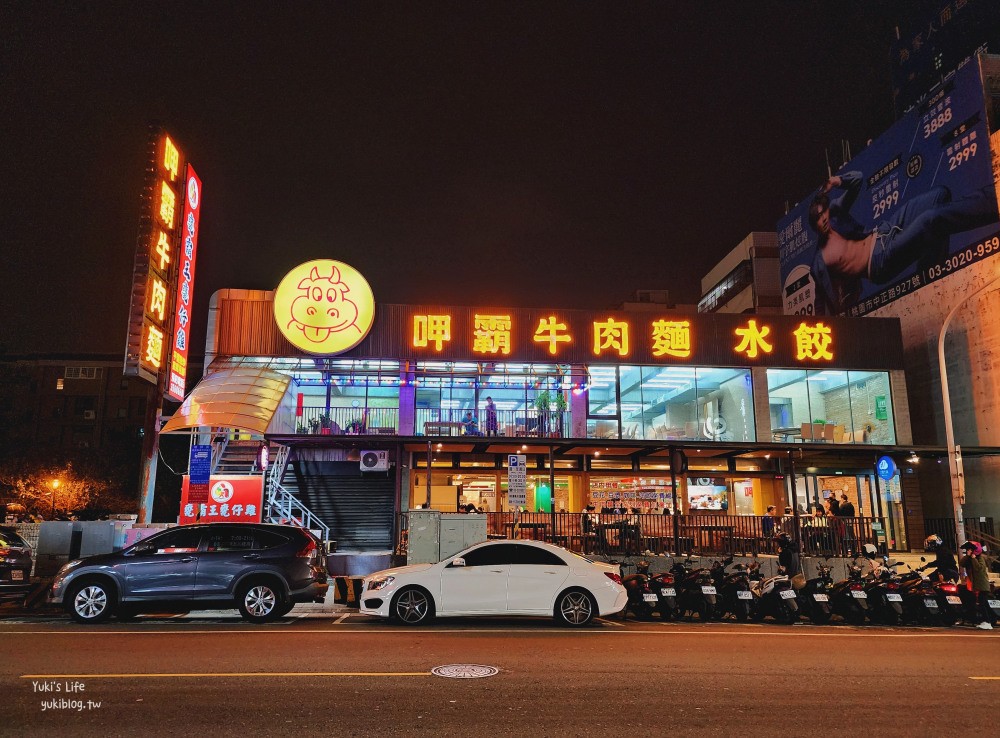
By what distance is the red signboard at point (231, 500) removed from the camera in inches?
764

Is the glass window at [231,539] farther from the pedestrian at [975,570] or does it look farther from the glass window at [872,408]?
the glass window at [872,408]

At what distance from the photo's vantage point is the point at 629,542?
56.6ft

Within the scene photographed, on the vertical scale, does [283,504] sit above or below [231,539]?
above

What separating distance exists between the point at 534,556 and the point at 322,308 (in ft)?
45.5

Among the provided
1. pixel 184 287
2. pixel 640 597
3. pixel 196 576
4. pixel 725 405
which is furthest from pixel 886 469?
pixel 184 287

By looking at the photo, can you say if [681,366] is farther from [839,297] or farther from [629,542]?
[839,297]

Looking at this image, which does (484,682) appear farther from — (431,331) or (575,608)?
(431,331)

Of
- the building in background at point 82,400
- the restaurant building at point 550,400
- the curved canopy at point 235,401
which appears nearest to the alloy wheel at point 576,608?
the restaurant building at point 550,400

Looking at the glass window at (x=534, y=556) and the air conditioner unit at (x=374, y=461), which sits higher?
the air conditioner unit at (x=374, y=461)

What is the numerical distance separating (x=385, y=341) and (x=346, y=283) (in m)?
2.31

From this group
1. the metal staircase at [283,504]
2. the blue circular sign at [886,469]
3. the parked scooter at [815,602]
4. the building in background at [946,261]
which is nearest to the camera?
the parked scooter at [815,602]

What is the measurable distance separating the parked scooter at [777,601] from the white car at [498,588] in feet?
9.83

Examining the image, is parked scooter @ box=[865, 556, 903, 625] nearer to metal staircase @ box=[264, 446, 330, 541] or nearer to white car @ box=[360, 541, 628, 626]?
white car @ box=[360, 541, 628, 626]

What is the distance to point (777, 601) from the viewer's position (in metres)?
12.1
